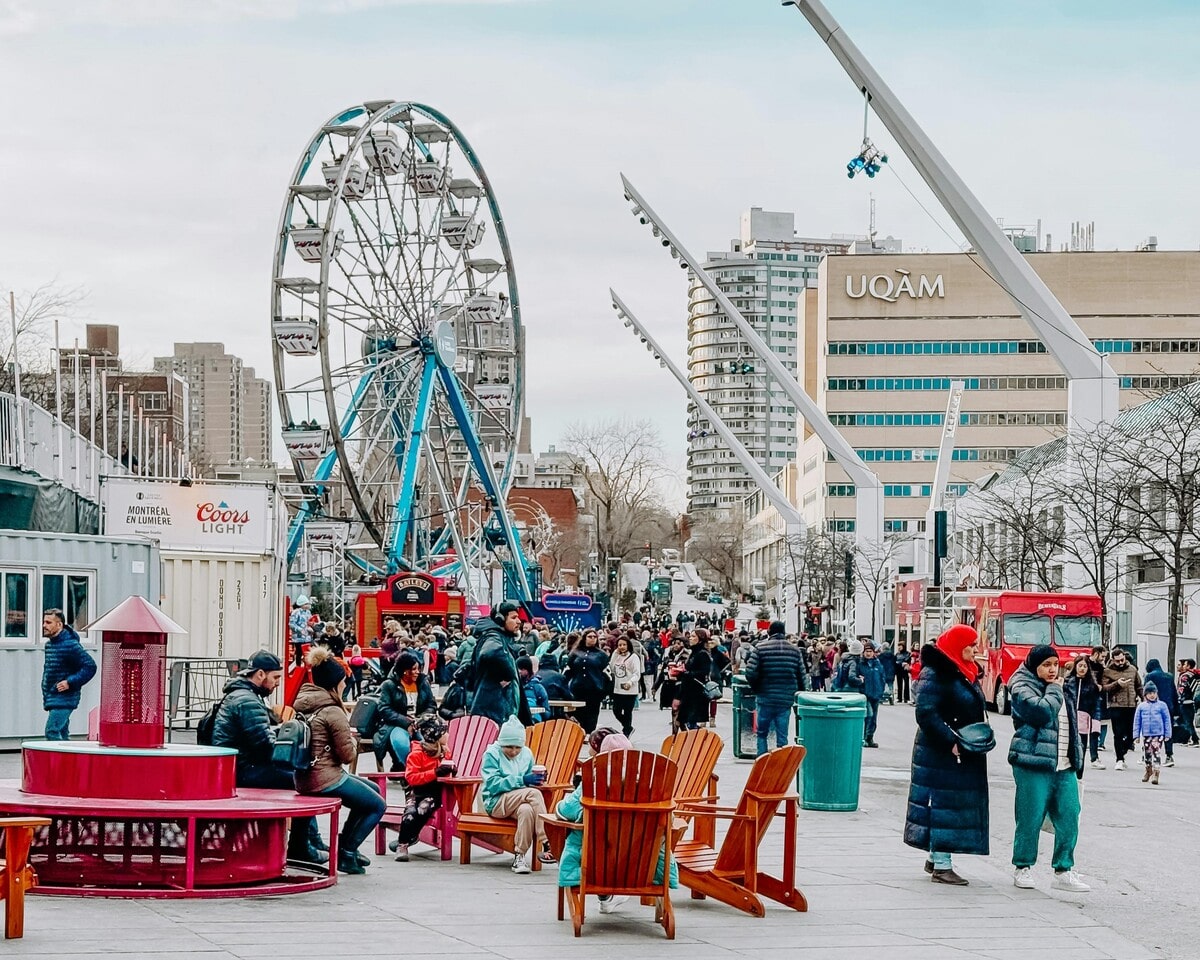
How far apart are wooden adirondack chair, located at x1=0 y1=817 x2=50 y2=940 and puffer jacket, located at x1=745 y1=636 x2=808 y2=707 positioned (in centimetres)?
1215

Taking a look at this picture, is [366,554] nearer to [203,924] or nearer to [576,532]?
[203,924]

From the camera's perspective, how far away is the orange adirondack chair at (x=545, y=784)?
A: 40.9 ft

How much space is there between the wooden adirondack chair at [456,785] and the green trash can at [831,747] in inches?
163

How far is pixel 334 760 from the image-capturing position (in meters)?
11.2

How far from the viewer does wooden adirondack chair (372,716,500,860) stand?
42.3ft

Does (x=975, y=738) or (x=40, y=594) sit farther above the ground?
(x=40, y=594)

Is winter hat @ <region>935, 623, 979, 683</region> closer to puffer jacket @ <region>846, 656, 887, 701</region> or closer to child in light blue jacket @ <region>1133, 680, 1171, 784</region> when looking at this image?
child in light blue jacket @ <region>1133, 680, 1171, 784</region>

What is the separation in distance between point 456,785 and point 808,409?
5537cm

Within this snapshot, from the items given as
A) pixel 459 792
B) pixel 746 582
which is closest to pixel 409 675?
pixel 459 792

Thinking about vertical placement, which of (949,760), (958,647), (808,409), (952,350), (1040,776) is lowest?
(1040,776)

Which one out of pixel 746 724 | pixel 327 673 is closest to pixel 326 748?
pixel 327 673

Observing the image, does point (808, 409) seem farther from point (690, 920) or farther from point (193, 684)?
point (690, 920)

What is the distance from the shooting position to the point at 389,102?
155 feet

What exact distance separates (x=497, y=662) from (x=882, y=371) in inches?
4580
